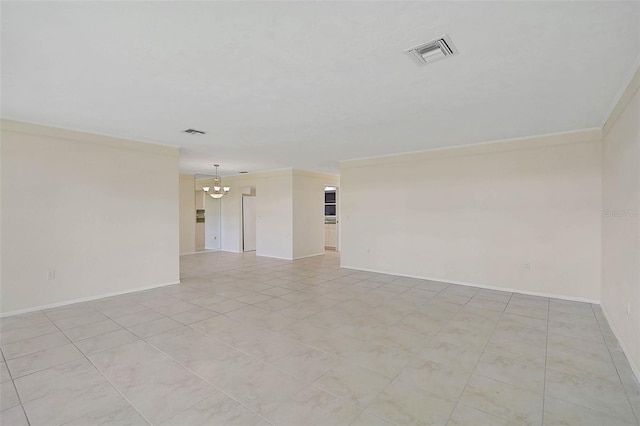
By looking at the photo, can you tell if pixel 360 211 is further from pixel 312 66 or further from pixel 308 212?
pixel 312 66

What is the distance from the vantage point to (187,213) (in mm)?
9531

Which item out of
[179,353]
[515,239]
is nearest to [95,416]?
[179,353]

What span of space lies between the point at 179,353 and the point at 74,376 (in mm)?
793

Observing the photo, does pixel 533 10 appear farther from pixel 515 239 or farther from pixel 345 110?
pixel 515 239

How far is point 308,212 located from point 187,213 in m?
3.84

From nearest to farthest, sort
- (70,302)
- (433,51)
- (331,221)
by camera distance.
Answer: (433,51), (70,302), (331,221)

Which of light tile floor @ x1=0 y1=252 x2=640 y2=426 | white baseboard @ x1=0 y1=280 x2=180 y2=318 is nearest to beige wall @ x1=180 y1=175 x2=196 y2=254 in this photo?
white baseboard @ x1=0 y1=280 x2=180 y2=318

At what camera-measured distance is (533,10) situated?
1832 mm

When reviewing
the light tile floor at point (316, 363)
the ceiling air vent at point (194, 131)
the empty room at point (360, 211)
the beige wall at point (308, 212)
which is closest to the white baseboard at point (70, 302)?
the empty room at point (360, 211)

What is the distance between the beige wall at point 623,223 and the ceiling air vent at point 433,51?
5.64 feet

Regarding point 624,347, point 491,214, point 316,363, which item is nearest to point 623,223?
point 624,347

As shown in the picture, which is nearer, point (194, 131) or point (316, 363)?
point (316, 363)

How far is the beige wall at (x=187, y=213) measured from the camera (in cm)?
949

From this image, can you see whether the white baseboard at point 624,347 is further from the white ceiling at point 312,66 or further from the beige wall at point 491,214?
the white ceiling at point 312,66
